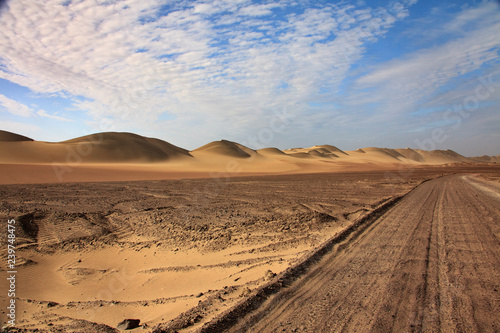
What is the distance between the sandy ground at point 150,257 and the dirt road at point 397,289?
2.83ft

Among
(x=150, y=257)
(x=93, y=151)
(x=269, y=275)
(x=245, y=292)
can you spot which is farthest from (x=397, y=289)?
(x=93, y=151)

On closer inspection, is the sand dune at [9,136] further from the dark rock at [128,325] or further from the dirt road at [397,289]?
the dirt road at [397,289]

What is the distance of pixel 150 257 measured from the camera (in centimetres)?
750

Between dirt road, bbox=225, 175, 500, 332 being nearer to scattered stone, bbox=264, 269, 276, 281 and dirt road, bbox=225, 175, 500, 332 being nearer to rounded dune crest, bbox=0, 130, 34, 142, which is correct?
scattered stone, bbox=264, 269, 276, 281

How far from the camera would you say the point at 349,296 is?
13.8 ft

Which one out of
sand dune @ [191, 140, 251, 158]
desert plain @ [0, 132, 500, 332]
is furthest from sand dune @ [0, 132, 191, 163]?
desert plain @ [0, 132, 500, 332]

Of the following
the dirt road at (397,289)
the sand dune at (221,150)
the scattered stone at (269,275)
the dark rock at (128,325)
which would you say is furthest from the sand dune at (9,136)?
the dirt road at (397,289)

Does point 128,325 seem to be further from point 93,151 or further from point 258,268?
point 93,151

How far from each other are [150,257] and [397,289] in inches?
233

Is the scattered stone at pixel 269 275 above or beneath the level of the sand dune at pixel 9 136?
beneath

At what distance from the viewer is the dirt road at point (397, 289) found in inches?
137

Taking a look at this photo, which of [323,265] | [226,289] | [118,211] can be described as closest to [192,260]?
[226,289]

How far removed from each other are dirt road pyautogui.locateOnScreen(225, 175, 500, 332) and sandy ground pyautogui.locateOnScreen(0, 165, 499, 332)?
86 cm

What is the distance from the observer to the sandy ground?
4.65 metres
